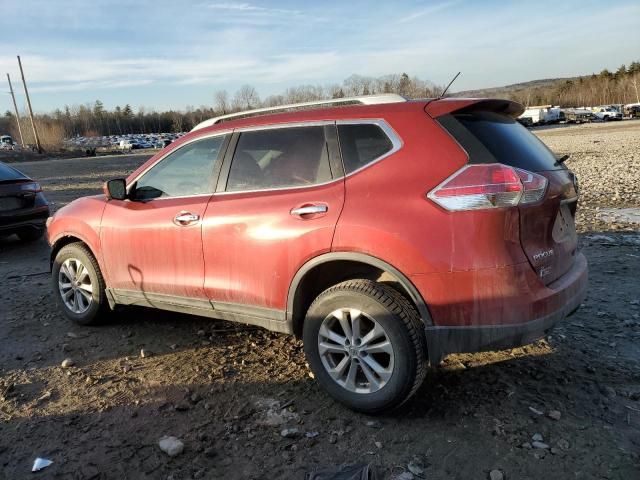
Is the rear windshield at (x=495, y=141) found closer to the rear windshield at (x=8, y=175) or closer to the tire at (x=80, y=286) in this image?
the tire at (x=80, y=286)

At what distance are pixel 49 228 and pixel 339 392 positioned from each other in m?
3.52

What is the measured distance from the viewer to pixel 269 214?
351 centimetres

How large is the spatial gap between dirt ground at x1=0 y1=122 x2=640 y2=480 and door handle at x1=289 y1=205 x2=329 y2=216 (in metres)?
1.22

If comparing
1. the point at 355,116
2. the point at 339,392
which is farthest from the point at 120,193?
the point at 339,392

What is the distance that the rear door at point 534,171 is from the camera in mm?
2988

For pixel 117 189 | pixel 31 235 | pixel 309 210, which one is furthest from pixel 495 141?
pixel 31 235

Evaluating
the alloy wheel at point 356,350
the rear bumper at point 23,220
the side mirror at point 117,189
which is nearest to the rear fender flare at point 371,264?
the alloy wheel at point 356,350

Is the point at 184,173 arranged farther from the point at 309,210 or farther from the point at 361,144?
the point at 361,144

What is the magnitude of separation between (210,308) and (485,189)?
2179 millimetres

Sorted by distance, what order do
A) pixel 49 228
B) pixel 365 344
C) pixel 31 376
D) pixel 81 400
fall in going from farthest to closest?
pixel 49 228, pixel 31 376, pixel 81 400, pixel 365 344

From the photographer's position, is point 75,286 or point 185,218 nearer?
point 185,218

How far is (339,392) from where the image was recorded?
333 cm

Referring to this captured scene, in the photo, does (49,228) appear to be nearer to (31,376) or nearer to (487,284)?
(31,376)

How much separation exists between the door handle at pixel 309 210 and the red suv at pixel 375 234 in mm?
14
